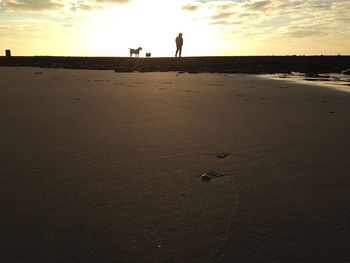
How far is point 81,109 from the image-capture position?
15.1 feet

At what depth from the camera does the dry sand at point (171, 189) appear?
1.57m

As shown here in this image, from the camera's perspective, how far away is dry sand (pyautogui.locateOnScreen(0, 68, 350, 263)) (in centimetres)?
157

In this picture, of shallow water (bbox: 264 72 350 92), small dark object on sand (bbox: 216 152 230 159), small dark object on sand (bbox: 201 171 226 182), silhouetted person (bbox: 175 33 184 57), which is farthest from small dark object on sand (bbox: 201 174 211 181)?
silhouetted person (bbox: 175 33 184 57)

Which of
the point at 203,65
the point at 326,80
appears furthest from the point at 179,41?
the point at 326,80

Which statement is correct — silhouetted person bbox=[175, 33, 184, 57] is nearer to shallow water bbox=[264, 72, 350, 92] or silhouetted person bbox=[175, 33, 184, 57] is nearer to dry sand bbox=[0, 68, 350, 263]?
shallow water bbox=[264, 72, 350, 92]

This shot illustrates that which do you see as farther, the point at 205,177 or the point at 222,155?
the point at 222,155

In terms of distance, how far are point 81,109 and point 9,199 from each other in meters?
2.73

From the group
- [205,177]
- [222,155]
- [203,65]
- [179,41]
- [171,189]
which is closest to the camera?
[171,189]

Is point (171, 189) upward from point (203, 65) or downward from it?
downward

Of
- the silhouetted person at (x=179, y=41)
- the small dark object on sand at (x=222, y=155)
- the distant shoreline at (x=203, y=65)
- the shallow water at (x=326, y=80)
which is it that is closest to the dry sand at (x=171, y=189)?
the small dark object on sand at (x=222, y=155)

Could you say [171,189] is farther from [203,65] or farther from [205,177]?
[203,65]

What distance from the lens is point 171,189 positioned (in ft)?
7.11

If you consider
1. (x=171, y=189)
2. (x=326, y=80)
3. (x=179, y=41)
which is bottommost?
(x=171, y=189)

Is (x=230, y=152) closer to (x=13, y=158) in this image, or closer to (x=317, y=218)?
(x=317, y=218)
